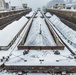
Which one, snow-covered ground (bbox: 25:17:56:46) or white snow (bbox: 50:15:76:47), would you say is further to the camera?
white snow (bbox: 50:15:76:47)

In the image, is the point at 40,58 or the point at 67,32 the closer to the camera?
the point at 40,58

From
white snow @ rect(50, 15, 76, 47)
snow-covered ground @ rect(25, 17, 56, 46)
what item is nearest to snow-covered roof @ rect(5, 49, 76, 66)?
snow-covered ground @ rect(25, 17, 56, 46)

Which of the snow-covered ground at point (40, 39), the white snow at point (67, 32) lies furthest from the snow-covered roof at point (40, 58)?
the white snow at point (67, 32)

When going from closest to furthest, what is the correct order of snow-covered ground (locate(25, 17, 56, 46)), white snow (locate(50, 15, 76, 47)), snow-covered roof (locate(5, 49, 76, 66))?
snow-covered roof (locate(5, 49, 76, 66))
snow-covered ground (locate(25, 17, 56, 46))
white snow (locate(50, 15, 76, 47))

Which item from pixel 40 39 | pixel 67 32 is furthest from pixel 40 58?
pixel 67 32

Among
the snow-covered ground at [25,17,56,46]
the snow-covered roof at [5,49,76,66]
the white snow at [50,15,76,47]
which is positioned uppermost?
the white snow at [50,15,76,47]

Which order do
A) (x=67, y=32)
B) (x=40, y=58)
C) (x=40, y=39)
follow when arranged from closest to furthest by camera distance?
(x=40, y=58), (x=40, y=39), (x=67, y=32)

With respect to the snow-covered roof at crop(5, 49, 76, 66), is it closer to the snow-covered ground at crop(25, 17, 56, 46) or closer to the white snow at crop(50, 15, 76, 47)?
the snow-covered ground at crop(25, 17, 56, 46)

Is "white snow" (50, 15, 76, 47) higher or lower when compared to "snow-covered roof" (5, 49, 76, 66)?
higher

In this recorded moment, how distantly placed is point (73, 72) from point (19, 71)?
240 cm

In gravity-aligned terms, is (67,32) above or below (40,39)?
above

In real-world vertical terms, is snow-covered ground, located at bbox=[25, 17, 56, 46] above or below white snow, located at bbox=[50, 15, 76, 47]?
below

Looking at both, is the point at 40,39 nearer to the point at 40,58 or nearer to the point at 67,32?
the point at 67,32

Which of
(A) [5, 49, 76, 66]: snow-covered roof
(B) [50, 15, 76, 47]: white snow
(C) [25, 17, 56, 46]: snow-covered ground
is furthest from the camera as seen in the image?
(B) [50, 15, 76, 47]: white snow
